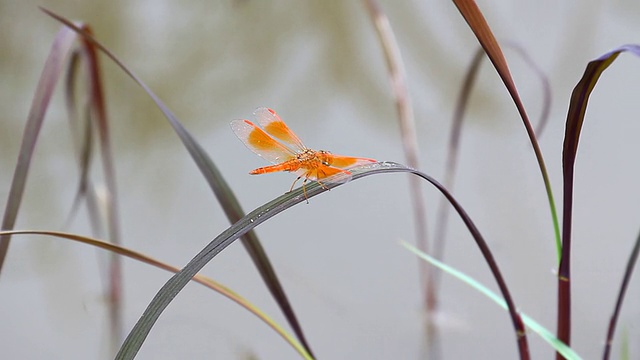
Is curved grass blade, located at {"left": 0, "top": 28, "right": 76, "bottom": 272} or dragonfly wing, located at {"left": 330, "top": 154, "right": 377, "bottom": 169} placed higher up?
curved grass blade, located at {"left": 0, "top": 28, "right": 76, "bottom": 272}

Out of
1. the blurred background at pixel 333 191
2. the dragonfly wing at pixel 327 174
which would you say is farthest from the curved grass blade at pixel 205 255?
the blurred background at pixel 333 191

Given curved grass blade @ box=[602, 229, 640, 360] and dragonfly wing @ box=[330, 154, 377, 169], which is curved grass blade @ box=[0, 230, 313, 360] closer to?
dragonfly wing @ box=[330, 154, 377, 169]

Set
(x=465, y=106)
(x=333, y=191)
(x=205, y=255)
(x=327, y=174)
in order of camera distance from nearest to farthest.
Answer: (x=205, y=255) → (x=327, y=174) → (x=465, y=106) → (x=333, y=191)

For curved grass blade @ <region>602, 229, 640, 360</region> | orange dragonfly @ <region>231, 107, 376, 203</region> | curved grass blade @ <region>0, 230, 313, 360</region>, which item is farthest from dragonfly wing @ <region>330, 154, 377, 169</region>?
curved grass blade @ <region>602, 229, 640, 360</region>

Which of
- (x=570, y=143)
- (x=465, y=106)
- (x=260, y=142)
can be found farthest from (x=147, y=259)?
(x=465, y=106)

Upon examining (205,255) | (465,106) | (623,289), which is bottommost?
(623,289)

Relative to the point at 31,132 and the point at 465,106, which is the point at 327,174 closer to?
the point at 31,132

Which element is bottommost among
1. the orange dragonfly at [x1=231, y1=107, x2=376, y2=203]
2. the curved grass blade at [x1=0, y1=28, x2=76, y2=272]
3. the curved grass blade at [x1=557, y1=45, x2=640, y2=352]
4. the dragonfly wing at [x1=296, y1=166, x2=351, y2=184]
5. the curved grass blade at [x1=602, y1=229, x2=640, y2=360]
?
the curved grass blade at [x1=602, y1=229, x2=640, y2=360]

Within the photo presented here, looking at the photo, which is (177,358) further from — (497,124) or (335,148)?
(497,124)

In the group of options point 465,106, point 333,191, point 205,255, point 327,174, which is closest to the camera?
point 205,255
